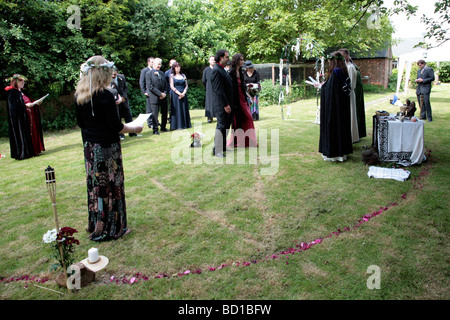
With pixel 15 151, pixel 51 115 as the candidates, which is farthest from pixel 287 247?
pixel 51 115

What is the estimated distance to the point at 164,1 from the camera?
52.8 feet

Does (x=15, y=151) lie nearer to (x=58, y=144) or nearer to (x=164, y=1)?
(x=58, y=144)

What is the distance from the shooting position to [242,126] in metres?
7.58

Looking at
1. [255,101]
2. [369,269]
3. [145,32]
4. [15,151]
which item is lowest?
[369,269]

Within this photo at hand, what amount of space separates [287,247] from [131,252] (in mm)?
1684

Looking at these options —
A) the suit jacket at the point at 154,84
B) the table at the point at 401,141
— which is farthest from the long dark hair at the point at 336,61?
the suit jacket at the point at 154,84

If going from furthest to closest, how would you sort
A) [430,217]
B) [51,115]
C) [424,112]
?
[51,115]
[424,112]
[430,217]

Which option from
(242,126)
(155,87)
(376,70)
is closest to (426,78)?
(242,126)

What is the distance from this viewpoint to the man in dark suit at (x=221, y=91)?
254 inches

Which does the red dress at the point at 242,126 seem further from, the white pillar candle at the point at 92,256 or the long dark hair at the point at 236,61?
the white pillar candle at the point at 92,256

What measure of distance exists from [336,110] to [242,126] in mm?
2167

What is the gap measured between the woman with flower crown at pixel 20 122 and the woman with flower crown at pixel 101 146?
5253 millimetres
